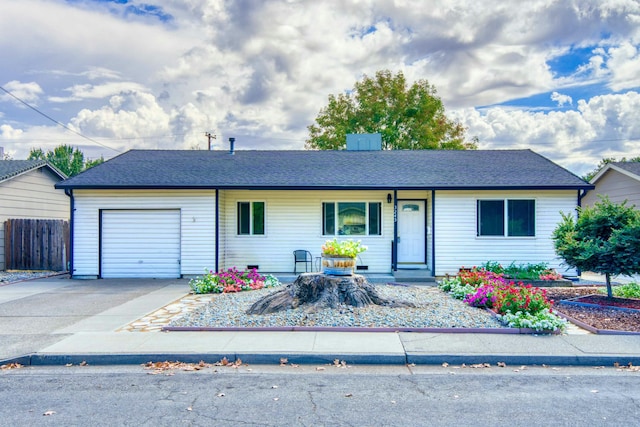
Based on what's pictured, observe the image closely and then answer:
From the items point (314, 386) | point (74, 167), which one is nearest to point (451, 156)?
point (314, 386)

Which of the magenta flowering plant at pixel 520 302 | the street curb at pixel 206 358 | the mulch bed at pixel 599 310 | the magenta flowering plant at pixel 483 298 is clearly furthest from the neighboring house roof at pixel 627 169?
the street curb at pixel 206 358

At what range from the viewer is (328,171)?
15227 mm

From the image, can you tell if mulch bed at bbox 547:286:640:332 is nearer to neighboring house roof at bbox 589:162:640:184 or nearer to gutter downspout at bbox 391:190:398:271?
gutter downspout at bbox 391:190:398:271

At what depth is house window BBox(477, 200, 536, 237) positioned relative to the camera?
13.9m

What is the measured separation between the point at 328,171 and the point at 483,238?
17.1 feet

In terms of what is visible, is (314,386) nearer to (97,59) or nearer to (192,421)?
(192,421)

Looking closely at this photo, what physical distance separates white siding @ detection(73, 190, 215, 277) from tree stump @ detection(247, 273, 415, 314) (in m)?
5.92

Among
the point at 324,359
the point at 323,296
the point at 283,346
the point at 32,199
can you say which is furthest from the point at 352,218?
the point at 32,199

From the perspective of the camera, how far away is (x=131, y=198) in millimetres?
14289

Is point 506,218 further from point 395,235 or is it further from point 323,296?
point 323,296

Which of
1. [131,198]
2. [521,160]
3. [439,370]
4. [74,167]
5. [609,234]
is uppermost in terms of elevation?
[74,167]

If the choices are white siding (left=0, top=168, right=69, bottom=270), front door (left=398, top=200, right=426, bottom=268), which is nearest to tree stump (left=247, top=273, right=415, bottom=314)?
front door (left=398, top=200, right=426, bottom=268)

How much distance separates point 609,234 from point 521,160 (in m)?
6.93

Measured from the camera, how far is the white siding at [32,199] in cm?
1716
